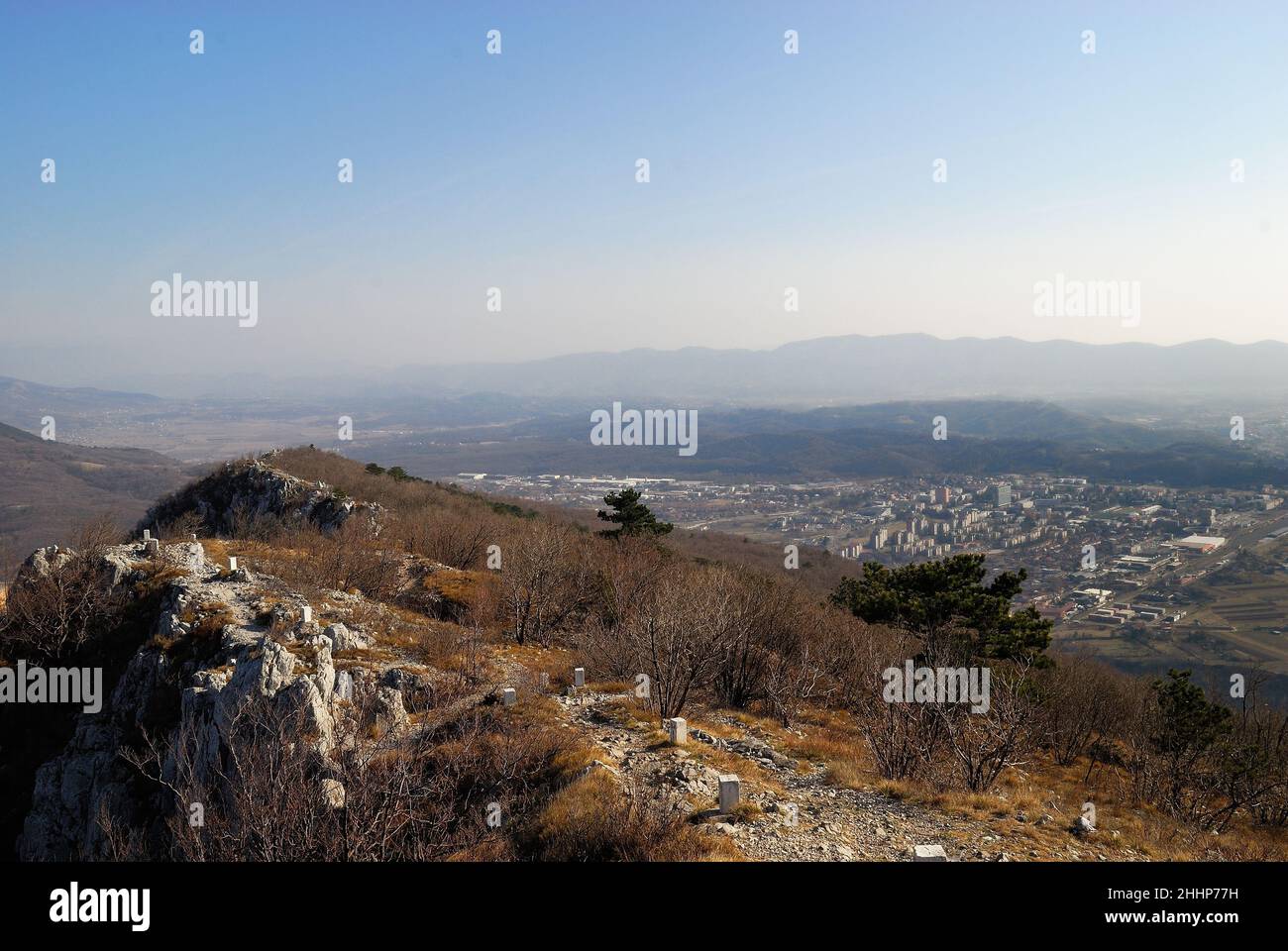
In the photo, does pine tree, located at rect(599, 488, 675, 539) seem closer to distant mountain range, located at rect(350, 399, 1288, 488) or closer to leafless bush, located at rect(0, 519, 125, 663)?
leafless bush, located at rect(0, 519, 125, 663)

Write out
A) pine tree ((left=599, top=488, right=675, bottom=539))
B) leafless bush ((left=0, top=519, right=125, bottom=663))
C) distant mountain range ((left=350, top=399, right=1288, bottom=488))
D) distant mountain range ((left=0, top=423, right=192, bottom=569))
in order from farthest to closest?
distant mountain range ((left=350, top=399, right=1288, bottom=488)), distant mountain range ((left=0, top=423, right=192, bottom=569)), pine tree ((left=599, top=488, right=675, bottom=539)), leafless bush ((left=0, top=519, right=125, bottom=663))

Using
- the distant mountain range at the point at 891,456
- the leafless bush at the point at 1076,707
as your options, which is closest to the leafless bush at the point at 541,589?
the leafless bush at the point at 1076,707

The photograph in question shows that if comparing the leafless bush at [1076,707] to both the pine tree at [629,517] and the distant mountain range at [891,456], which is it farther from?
the distant mountain range at [891,456]

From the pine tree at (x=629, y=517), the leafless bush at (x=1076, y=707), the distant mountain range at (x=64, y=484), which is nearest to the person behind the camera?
the leafless bush at (x=1076, y=707)

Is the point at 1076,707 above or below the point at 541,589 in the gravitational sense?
below

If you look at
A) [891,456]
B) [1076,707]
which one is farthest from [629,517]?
[891,456]

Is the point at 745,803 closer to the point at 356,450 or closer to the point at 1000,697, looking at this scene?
the point at 1000,697

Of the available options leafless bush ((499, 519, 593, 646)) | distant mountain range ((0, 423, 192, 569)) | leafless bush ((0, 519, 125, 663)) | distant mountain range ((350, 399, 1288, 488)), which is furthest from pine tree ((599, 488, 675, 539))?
distant mountain range ((350, 399, 1288, 488))

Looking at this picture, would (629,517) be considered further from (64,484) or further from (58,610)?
(64,484)

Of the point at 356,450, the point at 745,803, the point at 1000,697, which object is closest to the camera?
the point at 745,803

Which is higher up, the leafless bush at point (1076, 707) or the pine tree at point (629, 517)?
the pine tree at point (629, 517)
